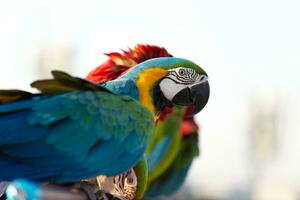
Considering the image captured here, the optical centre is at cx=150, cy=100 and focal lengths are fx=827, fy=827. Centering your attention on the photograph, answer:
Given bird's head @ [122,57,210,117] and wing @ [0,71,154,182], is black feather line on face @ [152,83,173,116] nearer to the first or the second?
bird's head @ [122,57,210,117]

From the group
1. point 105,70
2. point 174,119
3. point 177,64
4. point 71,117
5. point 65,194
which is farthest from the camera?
point 174,119

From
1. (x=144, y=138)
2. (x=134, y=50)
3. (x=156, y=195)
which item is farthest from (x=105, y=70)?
(x=156, y=195)

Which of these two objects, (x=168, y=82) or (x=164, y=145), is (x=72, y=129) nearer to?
(x=168, y=82)

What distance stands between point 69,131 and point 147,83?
26 cm

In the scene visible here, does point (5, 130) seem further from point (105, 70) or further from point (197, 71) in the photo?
point (105, 70)

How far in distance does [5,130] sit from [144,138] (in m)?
0.30

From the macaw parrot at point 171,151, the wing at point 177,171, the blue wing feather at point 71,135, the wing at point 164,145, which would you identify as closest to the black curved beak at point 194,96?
the blue wing feather at point 71,135

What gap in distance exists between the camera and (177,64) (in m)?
1.80

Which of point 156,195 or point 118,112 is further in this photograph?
point 156,195

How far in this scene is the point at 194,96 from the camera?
1.83 meters

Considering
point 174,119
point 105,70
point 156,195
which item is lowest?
point 156,195

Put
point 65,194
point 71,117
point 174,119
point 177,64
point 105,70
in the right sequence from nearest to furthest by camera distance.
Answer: point 65,194
point 71,117
point 177,64
point 105,70
point 174,119

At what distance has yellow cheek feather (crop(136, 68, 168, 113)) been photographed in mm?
1758

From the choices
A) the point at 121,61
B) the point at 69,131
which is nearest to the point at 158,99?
the point at 69,131
